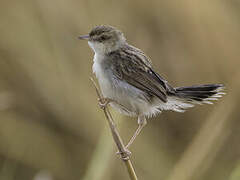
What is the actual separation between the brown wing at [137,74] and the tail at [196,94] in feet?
0.68

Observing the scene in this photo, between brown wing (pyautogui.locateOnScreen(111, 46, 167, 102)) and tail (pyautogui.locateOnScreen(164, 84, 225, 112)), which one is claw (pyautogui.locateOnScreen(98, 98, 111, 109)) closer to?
brown wing (pyautogui.locateOnScreen(111, 46, 167, 102))

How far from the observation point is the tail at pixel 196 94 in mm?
3709

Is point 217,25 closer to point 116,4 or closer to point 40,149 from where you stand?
point 116,4

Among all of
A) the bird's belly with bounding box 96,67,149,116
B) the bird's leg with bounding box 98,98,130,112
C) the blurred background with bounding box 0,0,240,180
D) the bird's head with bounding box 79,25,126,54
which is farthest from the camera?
the blurred background with bounding box 0,0,240,180

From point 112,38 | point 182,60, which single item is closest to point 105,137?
point 112,38

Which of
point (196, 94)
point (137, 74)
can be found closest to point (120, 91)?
point (137, 74)

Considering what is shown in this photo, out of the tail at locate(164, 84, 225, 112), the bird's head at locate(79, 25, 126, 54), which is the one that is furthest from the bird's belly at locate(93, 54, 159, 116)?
the tail at locate(164, 84, 225, 112)

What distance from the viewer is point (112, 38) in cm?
371

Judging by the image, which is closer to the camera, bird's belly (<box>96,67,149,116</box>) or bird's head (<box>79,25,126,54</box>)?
bird's belly (<box>96,67,149,116</box>)

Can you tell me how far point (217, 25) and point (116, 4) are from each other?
3.36 feet

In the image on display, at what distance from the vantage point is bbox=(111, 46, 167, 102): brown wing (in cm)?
348

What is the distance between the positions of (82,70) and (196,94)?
1.61 m

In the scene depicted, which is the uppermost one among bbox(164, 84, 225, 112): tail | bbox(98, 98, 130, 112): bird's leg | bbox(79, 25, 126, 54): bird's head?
bbox(79, 25, 126, 54): bird's head

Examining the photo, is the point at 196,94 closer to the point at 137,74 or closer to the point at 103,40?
the point at 137,74
